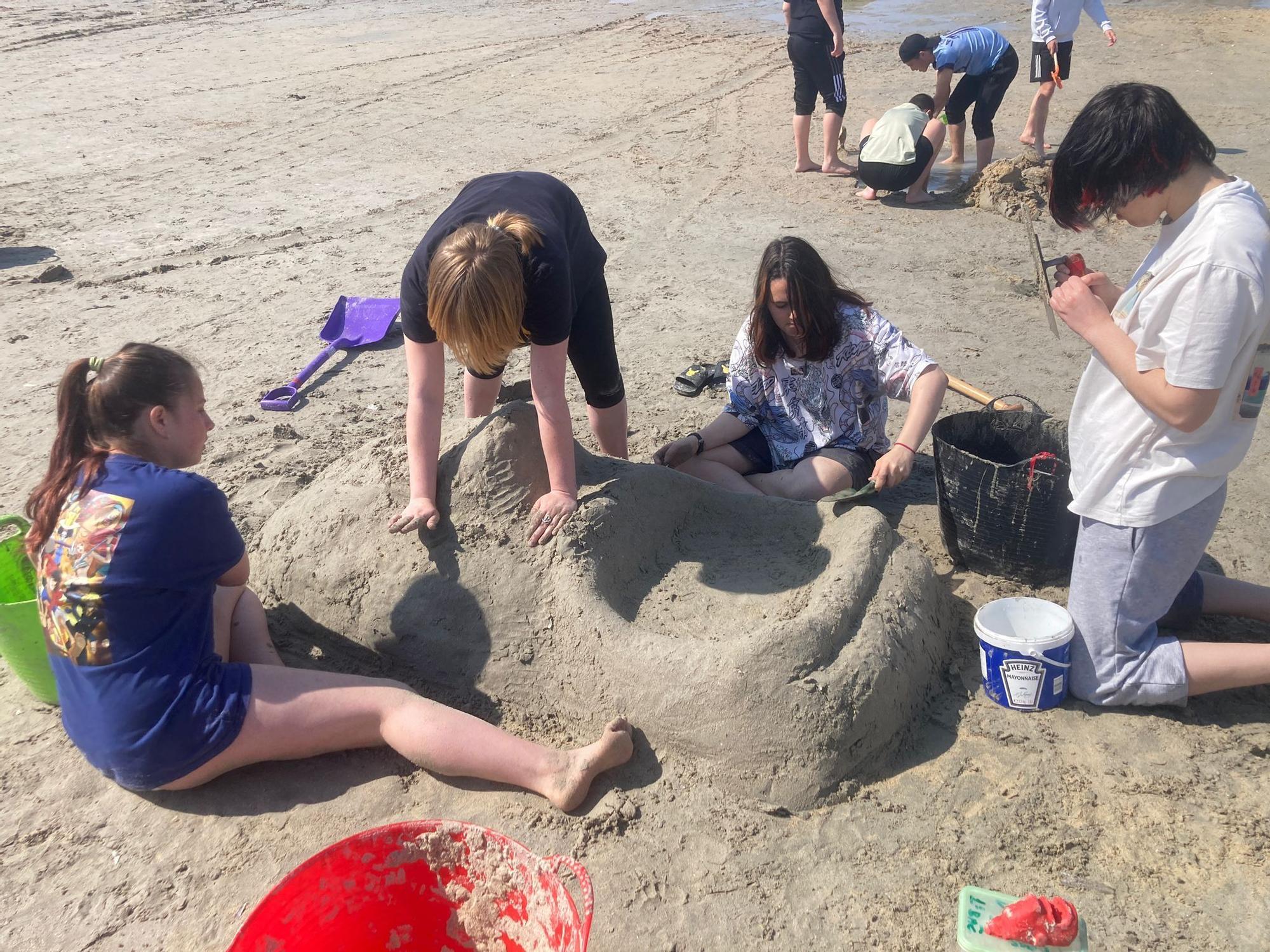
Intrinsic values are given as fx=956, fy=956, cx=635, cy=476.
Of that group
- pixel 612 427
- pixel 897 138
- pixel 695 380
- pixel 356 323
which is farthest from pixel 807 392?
pixel 897 138

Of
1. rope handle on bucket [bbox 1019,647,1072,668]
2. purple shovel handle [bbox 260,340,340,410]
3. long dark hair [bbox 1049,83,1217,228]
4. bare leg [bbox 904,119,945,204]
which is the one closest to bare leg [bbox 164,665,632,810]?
rope handle on bucket [bbox 1019,647,1072,668]

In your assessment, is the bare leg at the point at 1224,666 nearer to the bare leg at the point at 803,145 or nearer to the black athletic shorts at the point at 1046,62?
the bare leg at the point at 803,145

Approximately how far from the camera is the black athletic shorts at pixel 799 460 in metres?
3.31

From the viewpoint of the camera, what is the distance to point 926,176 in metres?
Answer: 6.77

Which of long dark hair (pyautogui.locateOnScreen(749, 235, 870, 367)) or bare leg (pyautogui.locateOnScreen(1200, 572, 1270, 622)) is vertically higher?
long dark hair (pyautogui.locateOnScreen(749, 235, 870, 367))

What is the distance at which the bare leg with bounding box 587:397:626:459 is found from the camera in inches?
134

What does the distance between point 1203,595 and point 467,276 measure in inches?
84.4

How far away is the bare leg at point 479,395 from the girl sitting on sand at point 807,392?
0.63 metres

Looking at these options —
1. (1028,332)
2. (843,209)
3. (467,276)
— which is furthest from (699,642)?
(843,209)

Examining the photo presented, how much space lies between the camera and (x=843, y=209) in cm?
670

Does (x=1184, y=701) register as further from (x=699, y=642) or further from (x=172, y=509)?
(x=172, y=509)

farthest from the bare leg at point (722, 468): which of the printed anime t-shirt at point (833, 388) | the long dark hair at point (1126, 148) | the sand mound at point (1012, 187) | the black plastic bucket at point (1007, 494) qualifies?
the sand mound at point (1012, 187)

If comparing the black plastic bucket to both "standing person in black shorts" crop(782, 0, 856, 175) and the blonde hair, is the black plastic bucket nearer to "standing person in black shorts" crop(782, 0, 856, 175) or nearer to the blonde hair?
the blonde hair

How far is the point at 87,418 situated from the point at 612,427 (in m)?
1.69
